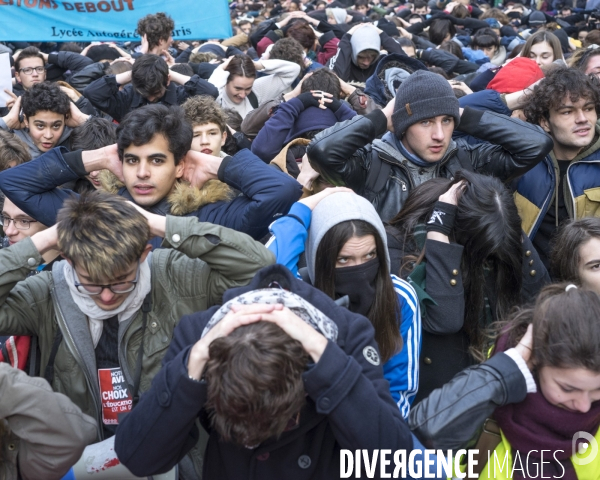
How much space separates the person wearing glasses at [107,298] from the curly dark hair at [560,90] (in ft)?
6.81

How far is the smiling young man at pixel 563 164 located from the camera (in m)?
3.88

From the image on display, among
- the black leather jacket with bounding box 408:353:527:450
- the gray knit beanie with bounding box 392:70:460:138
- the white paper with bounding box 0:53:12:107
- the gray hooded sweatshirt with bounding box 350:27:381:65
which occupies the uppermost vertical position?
the gray hooded sweatshirt with bounding box 350:27:381:65

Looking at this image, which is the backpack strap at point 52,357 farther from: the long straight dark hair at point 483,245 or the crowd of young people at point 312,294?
the long straight dark hair at point 483,245

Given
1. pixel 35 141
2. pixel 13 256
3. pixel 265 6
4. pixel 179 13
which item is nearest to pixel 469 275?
pixel 13 256

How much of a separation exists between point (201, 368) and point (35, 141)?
3742 mm

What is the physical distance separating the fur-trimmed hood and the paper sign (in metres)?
1.00

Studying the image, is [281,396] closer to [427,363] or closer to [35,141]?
[427,363]

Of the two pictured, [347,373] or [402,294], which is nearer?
[347,373]

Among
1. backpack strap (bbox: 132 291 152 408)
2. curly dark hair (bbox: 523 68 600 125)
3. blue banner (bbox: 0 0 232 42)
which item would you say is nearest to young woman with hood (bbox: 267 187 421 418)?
backpack strap (bbox: 132 291 152 408)

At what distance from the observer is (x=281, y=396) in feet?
6.13

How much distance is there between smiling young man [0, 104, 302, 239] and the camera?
11.4ft

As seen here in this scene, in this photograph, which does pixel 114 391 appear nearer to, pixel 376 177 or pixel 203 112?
pixel 376 177

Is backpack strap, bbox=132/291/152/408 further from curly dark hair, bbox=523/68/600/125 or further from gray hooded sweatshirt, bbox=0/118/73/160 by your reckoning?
gray hooded sweatshirt, bbox=0/118/73/160

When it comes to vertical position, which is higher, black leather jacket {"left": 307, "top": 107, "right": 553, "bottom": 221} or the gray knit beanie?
the gray knit beanie
